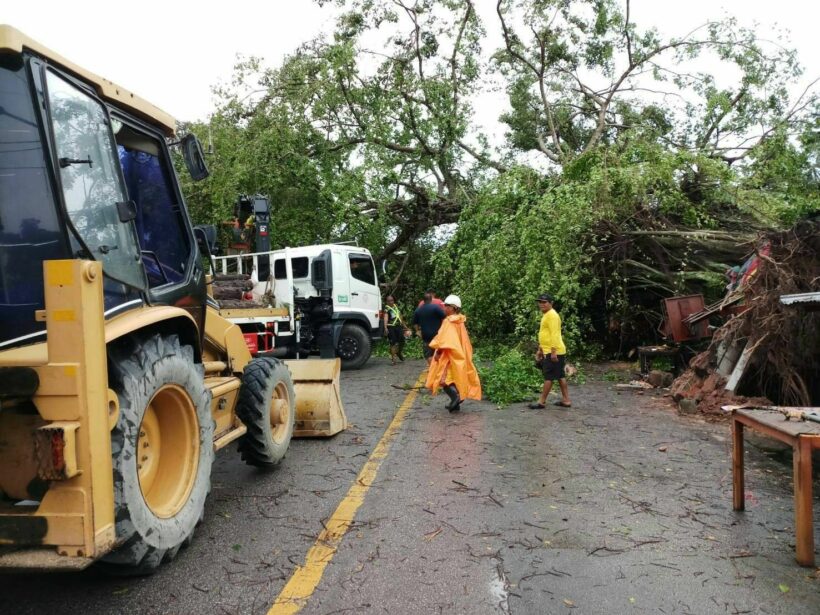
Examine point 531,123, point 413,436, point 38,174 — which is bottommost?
point 413,436

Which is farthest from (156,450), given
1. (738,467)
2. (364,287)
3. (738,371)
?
(364,287)

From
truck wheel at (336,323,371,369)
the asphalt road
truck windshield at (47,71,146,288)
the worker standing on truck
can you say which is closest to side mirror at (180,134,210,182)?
truck windshield at (47,71,146,288)

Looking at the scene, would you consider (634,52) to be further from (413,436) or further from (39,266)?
(39,266)

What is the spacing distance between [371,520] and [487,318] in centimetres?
1138

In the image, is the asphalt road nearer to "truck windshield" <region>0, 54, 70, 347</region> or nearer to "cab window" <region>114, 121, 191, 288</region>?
"truck windshield" <region>0, 54, 70, 347</region>

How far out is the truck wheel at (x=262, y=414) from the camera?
5559 millimetres

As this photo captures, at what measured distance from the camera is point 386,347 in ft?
63.2

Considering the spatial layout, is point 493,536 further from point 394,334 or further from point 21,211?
point 394,334

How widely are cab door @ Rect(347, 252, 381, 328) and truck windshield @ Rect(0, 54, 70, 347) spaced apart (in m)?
11.6

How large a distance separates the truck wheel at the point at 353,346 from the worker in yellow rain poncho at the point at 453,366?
19.2 ft

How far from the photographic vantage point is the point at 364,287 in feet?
50.4

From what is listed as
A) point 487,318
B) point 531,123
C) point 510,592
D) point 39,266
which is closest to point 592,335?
point 487,318

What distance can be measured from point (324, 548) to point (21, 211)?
8.49 feet

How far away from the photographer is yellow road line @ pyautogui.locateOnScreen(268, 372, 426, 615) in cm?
Answer: 335
